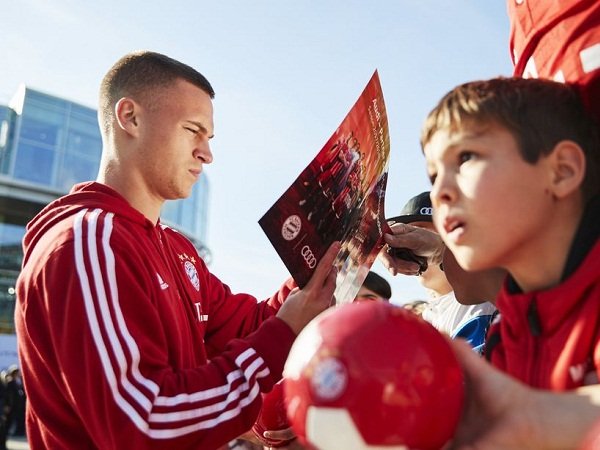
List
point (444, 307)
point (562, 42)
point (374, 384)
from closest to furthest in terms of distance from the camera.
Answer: point (374, 384)
point (562, 42)
point (444, 307)

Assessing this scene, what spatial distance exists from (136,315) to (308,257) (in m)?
0.54

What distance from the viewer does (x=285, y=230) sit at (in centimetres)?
184

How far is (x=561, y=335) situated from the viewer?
115 cm

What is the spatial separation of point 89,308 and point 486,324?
1.58 m

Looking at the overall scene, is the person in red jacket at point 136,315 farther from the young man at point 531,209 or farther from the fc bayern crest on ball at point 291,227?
the young man at point 531,209

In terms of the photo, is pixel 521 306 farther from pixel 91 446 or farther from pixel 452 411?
pixel 91 446

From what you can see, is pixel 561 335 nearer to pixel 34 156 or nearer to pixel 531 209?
pixel 531 209

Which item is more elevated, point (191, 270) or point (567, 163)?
point (567, 163)

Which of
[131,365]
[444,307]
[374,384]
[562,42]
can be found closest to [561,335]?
[374,384]

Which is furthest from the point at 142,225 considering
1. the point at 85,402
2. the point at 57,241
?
the point at 85,402

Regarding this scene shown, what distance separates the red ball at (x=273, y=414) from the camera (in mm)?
2150

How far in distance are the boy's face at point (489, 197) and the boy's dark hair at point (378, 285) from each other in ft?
9.76

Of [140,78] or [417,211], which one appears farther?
[417,211]

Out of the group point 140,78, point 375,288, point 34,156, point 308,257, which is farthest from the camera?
point 34,156
